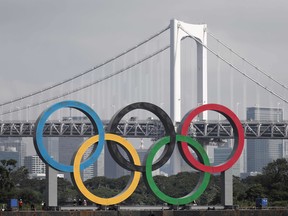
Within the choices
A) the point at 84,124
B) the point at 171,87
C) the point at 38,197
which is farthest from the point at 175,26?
the point at 38,197

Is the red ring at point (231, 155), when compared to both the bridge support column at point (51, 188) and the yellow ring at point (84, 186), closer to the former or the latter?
the yellow ring at point (84, 186)

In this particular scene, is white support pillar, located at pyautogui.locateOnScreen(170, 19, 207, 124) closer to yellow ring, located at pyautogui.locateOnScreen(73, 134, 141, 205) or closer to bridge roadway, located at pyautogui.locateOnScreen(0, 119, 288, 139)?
bridge roadway, located at pyautogui.locateOnScreen(0, 119, 288, 139)

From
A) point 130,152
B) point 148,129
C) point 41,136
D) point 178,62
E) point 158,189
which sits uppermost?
point 178,62

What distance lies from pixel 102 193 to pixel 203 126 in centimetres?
891

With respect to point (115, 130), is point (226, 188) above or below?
below

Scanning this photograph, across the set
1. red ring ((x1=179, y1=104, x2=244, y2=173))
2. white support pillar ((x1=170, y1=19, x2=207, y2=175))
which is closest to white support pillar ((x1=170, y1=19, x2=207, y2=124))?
white support pillar ((x1=170, y1=19, x2=207, y2=175))

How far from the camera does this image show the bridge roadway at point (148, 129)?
7900 cm

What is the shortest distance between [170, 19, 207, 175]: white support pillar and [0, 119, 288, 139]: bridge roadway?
4.68 feet

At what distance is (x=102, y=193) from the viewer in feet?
250

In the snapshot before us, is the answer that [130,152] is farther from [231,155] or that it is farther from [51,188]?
[231,155]

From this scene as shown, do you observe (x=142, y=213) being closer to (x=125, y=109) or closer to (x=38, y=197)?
(x=125, y=109)

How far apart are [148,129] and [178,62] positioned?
689cm

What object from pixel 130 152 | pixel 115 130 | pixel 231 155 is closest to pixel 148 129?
pixel 231 155

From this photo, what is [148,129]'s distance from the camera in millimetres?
83375
